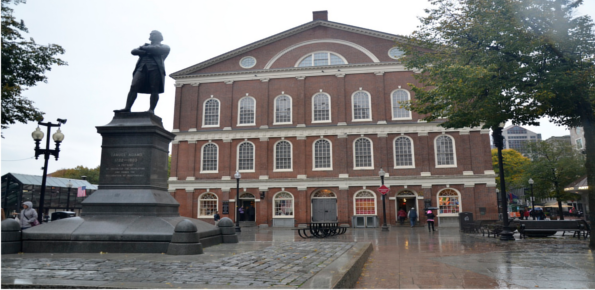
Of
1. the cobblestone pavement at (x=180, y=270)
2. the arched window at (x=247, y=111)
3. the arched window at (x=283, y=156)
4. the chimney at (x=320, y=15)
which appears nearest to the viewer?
the cobblestone pavement at (x=180, y=270)

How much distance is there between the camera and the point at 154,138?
10.8 meters

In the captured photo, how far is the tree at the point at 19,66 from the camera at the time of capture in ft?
38.2

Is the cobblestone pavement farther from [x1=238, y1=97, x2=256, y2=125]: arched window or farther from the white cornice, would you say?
[x1=238, y1=97, x2=256, y2=125]: arched window

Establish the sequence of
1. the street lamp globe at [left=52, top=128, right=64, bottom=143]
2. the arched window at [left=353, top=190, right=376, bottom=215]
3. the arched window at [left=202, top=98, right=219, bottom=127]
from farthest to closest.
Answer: the arched window at [left=202, top=98, right=219, bottom=127]
the arched window at [left=353, top=190, right=376, bottom=215]
the street lamp globe at [left=52, top=128, right=64, bottom=143]

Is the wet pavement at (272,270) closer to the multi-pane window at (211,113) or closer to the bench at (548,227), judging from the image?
the bench at (548,227)

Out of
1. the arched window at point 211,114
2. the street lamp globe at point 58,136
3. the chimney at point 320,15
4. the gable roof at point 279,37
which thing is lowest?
the street lamp globe at point 58,136

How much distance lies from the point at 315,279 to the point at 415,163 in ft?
94.2

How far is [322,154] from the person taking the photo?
34.2 m

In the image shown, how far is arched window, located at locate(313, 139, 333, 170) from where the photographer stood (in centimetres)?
3412

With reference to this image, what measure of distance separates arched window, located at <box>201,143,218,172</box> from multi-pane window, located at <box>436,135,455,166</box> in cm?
1885

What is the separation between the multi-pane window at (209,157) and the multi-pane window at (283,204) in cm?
643

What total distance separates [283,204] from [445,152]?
13964 millimetres

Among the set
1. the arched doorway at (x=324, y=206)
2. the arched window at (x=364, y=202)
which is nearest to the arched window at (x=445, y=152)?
the arched window at (x=364, y=202)

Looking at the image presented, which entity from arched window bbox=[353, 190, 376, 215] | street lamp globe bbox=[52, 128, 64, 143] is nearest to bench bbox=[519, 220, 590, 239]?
arched window bbox=[353, 190, 376, 215]
